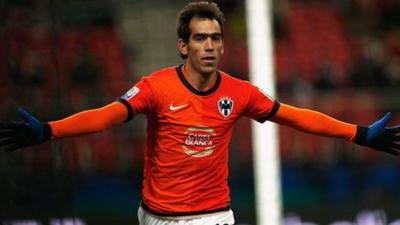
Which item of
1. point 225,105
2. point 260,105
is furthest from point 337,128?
point 225,105

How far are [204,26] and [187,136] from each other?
539mm

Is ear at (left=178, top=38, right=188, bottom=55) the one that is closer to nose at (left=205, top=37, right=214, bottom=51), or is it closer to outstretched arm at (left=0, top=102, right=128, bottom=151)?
nose at (left=205, top=37, right=214, bottom=51)

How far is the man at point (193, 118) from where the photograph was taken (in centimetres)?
487

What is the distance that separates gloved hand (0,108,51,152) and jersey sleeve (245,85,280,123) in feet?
3.35

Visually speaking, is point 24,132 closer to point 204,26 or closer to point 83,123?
point 83,123

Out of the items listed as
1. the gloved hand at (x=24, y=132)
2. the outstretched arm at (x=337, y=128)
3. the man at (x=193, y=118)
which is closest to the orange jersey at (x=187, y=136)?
the man at (x=193, y=118)

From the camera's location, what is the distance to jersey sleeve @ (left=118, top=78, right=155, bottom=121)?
4.79 meters

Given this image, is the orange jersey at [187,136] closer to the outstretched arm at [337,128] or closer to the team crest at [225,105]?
the team crest at [225,105]

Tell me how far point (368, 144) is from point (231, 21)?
7872 millimetres

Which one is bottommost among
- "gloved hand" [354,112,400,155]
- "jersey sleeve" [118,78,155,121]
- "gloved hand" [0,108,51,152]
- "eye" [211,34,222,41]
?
"gloved hand" [354,112,400,155]

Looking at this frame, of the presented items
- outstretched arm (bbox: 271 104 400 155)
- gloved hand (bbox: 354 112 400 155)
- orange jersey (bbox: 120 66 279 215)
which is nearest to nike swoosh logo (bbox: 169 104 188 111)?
orange jersey (bbox: 120 66 279 215)

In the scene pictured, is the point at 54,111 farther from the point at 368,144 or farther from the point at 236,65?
the point at 236,65

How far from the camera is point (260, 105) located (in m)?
5.06

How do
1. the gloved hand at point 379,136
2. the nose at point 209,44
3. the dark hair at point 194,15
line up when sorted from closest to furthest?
the nose at point 209,44, the dark hair at point 194,15, the gloved hand at point 379,136
